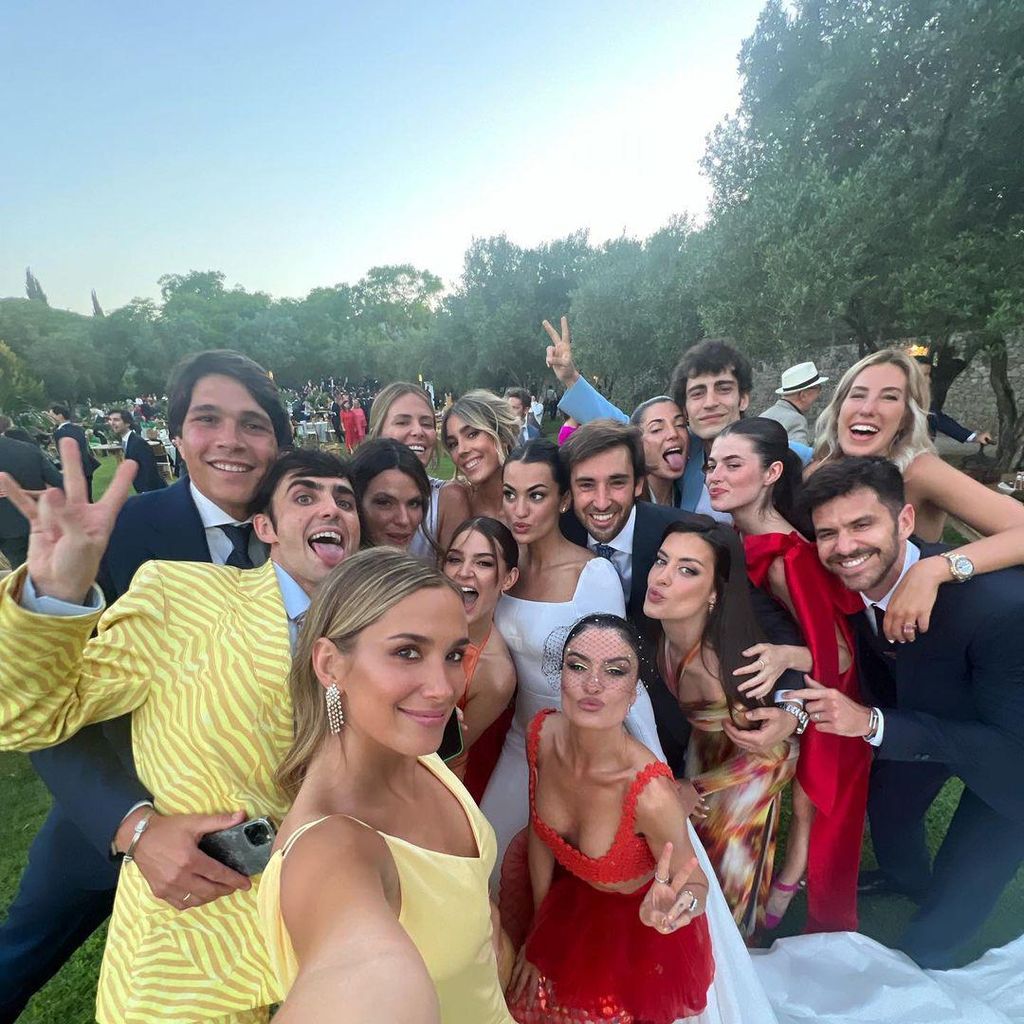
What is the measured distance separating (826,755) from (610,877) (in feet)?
4.07

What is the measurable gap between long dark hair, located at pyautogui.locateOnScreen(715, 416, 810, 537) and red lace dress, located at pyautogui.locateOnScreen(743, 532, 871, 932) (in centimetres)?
26

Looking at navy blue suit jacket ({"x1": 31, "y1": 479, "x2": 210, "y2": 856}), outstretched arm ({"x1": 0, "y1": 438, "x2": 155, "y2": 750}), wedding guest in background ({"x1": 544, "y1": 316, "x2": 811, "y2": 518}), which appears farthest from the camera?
wedding guest in background ({"x1": 544, "y1": 316, "x2": 811, "y2": 518})

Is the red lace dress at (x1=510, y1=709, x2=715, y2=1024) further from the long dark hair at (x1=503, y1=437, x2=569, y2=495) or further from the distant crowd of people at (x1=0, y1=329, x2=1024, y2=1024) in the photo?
the long dark hair at (x1=503, y1=437, x2=569, y2=495)

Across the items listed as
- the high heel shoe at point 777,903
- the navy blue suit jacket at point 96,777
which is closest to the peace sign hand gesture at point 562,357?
the high heel shoe at point 777,903

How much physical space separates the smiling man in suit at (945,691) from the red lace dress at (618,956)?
99 centimetres

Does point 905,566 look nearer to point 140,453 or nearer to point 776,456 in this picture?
point 776,456

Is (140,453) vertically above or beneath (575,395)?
above

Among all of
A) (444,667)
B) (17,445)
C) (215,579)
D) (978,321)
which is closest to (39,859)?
(215,579)

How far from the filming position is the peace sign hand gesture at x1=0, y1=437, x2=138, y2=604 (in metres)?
1.42

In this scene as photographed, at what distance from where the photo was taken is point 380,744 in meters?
1.45

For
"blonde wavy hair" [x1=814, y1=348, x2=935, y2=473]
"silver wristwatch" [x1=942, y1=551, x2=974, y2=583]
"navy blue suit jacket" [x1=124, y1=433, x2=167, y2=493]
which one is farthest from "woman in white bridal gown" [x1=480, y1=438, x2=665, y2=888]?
"navy blue suit jacket" [x1=124, y1=433, x2=167, y2=493]

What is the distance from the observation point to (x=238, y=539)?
101 inches

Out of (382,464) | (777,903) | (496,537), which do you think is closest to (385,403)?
(382,464)

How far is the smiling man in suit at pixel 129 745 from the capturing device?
67.2 inches
